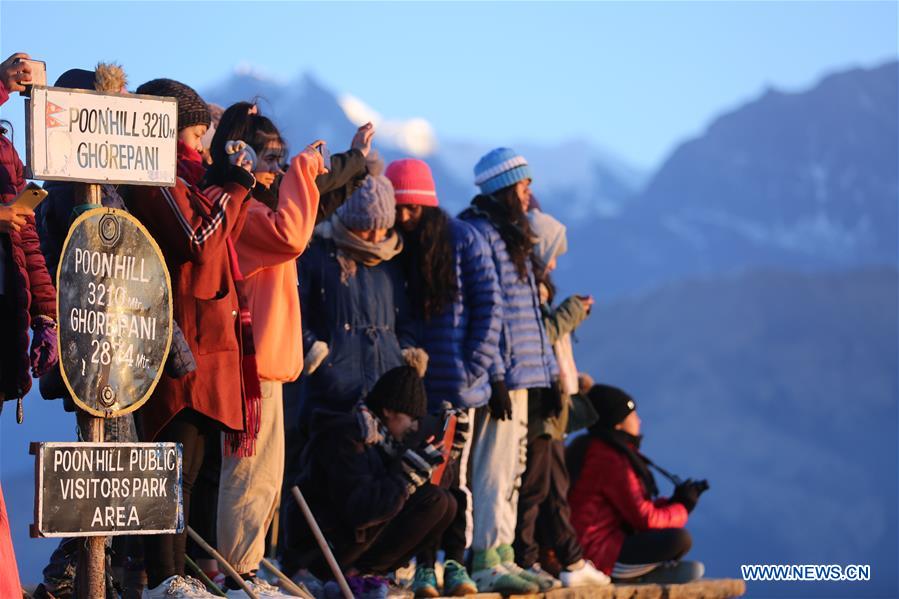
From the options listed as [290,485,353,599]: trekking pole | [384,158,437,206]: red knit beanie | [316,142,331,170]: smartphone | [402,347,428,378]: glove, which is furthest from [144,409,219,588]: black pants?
[384,158,437,206]: red knit beanie

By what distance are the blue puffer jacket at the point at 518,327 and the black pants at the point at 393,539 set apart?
1087mm

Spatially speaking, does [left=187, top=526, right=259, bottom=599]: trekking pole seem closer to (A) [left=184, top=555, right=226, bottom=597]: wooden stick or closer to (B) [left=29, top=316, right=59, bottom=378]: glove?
(A) [left=184, top=555, right=226, bottom=597]: wooden stick

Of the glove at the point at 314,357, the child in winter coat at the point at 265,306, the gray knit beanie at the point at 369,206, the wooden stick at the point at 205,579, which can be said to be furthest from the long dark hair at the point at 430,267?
the wooden stick at the point at 205,579

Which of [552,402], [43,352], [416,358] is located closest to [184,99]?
[43,352]

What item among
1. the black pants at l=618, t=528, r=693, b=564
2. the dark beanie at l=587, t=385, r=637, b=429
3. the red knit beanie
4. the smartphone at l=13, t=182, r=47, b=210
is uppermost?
the red knit beanie

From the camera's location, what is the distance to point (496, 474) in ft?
28.1

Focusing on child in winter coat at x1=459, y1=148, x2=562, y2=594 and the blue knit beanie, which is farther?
the blue knit beanie

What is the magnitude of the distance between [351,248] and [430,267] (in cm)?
45

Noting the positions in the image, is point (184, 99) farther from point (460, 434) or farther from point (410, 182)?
point (460, 434)

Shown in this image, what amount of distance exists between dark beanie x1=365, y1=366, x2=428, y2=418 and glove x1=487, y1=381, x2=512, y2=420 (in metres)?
0.81

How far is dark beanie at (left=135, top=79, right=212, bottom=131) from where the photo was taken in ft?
21.2

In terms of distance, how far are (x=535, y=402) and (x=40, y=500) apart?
4.45 metres

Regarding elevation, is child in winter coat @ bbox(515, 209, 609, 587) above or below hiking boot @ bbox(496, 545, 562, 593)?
above

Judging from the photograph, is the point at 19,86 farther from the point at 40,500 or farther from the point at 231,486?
the point at 231,486
